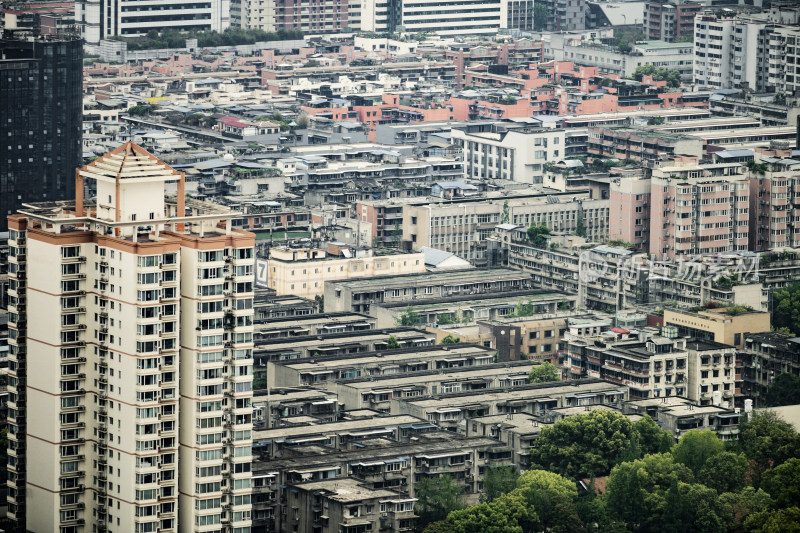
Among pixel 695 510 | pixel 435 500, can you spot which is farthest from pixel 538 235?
pixel 435 500

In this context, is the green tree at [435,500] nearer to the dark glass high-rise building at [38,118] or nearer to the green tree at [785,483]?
the green tree at [785,483]

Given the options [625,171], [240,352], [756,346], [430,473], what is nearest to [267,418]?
[430,473]

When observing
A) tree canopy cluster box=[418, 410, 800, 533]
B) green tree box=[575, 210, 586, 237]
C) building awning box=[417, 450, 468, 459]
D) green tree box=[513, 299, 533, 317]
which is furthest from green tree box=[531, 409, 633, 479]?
green tree box=[575, 210, 586, 237]

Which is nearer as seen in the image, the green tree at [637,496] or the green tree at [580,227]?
the green tree at [637,496]

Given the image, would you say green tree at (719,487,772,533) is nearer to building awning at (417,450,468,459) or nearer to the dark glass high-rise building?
building awning at (417,450,468,459)

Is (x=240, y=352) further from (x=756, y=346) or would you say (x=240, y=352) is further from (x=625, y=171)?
(x=625, y=171)

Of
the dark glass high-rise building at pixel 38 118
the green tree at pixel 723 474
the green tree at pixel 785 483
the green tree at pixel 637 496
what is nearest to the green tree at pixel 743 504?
Answer: the green tree at pixel 785 483

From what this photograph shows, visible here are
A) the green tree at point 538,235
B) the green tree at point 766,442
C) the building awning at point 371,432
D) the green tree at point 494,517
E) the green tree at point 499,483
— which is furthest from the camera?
the green tree at point 538,235
